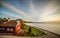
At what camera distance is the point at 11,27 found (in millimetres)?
2350

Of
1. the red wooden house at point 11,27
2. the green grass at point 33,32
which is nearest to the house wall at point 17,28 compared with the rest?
the red wooden house at point 11,27

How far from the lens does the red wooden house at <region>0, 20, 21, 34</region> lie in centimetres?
235

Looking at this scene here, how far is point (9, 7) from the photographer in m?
2.44

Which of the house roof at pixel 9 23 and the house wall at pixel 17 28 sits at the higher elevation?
the house roof at pixel 9 23

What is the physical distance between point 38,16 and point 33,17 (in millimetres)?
88

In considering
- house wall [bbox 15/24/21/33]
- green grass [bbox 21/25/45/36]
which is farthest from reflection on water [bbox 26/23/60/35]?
house wall [bbox 15/24/21/33]

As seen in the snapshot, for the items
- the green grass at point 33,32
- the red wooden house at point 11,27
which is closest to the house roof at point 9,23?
the red wooden house at point 11,27

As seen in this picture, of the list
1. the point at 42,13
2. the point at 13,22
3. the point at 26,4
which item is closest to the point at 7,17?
the point at 13,22

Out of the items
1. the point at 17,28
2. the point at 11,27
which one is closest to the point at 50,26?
Result: the point at 17,28

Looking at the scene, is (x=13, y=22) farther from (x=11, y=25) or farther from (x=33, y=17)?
(x=33, y=17)

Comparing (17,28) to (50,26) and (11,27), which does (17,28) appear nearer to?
(11,27)

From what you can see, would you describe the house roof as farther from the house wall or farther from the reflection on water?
the reflection on water

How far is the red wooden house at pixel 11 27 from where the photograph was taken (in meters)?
2.35

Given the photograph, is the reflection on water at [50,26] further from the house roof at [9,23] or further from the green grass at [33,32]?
the house roof at [9,23]
